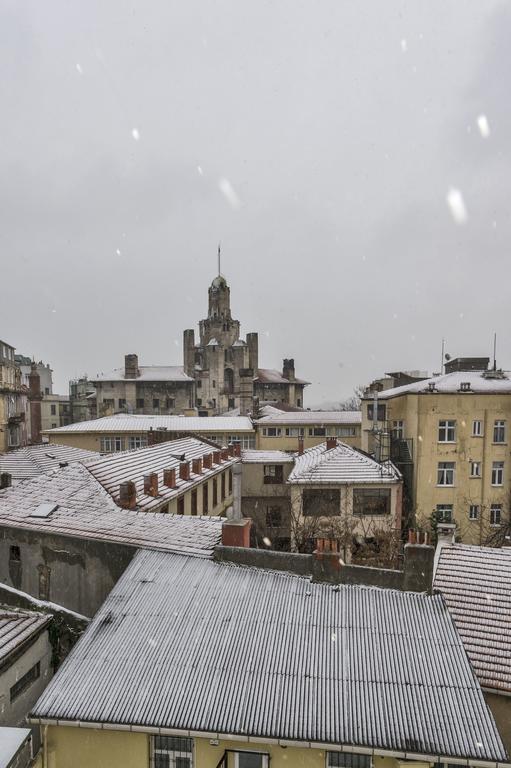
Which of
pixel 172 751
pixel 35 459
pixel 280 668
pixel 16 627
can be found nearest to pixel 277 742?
pixel 280 668

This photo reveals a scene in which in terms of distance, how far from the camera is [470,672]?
25.2 feet

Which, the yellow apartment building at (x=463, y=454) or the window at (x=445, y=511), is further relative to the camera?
the yellow apartment building at (x=463, y=454)

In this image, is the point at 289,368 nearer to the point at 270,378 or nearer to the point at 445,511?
the point at 270,378

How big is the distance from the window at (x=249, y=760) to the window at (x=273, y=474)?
23.6 metres

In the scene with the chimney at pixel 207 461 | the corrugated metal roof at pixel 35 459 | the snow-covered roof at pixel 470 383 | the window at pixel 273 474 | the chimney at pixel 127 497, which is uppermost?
the snow-covered roof at pixel 470 383

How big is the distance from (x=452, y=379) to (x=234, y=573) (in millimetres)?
23100

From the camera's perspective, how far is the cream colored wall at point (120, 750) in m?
7.28

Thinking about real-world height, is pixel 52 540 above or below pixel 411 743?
above

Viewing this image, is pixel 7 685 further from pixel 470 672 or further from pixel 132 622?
pixel 470 672

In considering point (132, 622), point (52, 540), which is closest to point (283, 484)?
point (52, 540)

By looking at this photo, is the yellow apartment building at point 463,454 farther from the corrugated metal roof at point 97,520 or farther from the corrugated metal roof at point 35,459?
the corrugated metal roof at point 35,459

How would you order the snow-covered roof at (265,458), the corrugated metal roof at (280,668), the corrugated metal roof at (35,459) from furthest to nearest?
the snow-covered roof at (265,458)
the corrugated metal roof at (35,459)
the corrugated metal roof at (280,668)

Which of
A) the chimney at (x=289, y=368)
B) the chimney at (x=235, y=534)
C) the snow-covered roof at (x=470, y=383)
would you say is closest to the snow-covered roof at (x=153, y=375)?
the chimney at (x=289, y=368)

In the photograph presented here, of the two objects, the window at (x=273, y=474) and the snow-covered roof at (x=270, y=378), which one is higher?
the snow-covered roof at (x=270, y=378)
